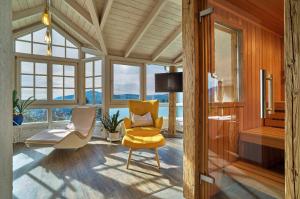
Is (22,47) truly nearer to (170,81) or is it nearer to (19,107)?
(19,107)

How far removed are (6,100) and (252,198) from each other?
8.01 feet

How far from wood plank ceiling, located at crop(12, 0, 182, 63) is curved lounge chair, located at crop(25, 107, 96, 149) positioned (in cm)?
171

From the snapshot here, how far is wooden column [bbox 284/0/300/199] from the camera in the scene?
121cm

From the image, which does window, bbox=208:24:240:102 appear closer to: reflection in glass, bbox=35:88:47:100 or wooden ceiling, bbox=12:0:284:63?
wooden ceiling, bbox=12:0:284:63

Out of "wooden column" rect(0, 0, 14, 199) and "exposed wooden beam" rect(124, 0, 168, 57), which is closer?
"wooden column" rect(0, 0, 14, 199)

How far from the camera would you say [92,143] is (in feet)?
14.9

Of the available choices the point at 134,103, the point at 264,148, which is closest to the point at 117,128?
the point at 134,103

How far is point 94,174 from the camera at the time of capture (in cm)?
276

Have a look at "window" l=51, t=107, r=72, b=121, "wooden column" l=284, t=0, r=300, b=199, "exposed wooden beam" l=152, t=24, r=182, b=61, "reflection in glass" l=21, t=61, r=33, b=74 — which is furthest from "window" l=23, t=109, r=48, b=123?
"wooden column" l=284, t=0, r=300, b=199

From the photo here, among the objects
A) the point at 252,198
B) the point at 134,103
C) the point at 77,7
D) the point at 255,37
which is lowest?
the point at 252,198

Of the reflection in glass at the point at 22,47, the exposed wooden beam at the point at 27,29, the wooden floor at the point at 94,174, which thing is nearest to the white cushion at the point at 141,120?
the wooden floor at the point at 94,174

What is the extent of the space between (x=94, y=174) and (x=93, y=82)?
10.3 feet

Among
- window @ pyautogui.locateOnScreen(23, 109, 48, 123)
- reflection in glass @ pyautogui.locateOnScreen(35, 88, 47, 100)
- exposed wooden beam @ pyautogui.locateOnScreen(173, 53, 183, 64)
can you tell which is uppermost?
exposed wooden beam @ pyautogui.locateOnScreen(173, 53, 183, 64)

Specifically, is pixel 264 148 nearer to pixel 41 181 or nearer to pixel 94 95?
pixel 41 181
